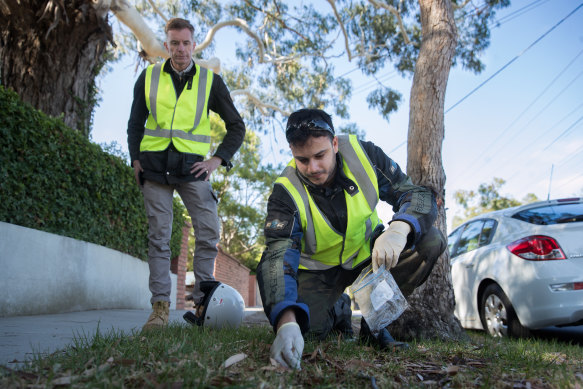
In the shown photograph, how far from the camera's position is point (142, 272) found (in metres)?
7.56

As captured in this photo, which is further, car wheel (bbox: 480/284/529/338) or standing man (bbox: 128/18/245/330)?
car wheel (bbox: 480/284/529/338)

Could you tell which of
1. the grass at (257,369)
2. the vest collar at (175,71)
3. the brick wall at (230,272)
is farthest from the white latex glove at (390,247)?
the brick wall at (230,272)

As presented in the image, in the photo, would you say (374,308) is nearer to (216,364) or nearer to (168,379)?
(216,364)

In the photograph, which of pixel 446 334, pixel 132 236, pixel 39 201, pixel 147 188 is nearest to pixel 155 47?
pixel 132 236

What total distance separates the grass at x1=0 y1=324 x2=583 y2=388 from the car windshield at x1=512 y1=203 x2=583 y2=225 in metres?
2.28

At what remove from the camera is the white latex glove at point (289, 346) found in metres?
1.78

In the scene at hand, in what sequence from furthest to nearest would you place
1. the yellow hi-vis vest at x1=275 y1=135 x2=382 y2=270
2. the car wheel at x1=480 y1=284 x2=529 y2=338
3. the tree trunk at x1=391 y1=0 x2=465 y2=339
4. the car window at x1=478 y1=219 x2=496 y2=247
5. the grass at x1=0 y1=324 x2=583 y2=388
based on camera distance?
the car window at x1=478 y1=219 x2=496 y2=247 → the car wheel at x1=480 y1=284 x2=529 y2=338 → the tree trunk at x1=391 y1=0 x2=465 y2=339 → the yellow hi-vis vest at x1=275 y1=135 x2=382 y2=270 → the grass at x1=0 y1=324 x2=583 y2=388

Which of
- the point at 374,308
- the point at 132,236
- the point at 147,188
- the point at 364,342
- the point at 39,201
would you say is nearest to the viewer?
the point at 374,308

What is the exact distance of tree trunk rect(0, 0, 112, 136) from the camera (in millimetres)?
7020

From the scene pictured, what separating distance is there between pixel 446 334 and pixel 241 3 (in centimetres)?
1284

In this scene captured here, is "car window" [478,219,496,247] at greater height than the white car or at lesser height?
greater

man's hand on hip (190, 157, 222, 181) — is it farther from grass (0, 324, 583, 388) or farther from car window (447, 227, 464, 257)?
car window (447, 227, 464, 257)

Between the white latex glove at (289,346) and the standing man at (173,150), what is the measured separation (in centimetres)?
149

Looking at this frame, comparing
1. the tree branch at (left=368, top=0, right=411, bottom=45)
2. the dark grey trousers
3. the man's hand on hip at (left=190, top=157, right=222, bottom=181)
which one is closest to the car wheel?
the dark grey trousers
